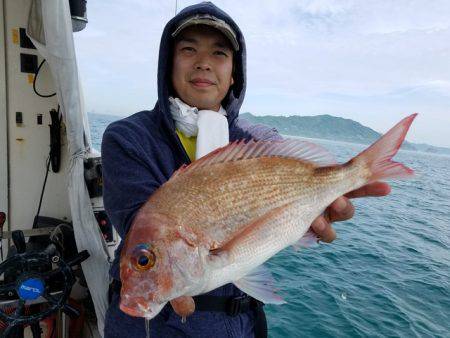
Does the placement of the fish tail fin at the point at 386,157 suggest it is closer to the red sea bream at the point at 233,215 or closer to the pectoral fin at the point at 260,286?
the red sea bream at the point at 233,215

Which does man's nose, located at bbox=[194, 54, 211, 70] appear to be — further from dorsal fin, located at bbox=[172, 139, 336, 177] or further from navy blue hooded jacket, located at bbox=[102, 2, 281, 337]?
dorsal fin, located at bbox=[172, 139, 336, 177]

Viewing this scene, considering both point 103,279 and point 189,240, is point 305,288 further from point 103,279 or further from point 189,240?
point 189,240

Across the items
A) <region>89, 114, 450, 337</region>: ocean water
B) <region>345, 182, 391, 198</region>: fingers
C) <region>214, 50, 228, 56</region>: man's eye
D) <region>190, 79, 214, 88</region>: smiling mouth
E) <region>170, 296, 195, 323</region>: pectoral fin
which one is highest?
<region>214, 50, 228, 56</region>: man's eye

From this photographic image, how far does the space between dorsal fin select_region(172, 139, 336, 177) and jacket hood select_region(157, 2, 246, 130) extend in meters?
0.66

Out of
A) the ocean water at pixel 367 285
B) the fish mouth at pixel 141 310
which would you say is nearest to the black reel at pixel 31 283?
the fish mouth at pixel 141 310

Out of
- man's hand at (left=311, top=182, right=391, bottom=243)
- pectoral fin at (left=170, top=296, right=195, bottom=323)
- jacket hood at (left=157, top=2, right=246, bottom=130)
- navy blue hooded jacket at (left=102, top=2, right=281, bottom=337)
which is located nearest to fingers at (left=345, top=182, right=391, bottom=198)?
man's hand at (left=311, top=182, right=391, bottom=243)

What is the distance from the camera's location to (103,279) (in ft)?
11.2

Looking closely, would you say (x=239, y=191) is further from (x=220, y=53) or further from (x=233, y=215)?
(x=220, y=53)

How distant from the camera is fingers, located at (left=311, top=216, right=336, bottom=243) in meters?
1.94

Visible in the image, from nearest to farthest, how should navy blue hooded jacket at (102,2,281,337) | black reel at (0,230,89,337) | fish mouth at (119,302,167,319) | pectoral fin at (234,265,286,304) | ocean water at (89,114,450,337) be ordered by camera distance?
1. fish mouth at (119,302,167,319)
2. pectoral fin at (234,265,286,304)
3. navy blue hooded jacket at (102,2,281,337)
4. black reel at (0,230,89,337)
5. ocean water at (89,114,450,337)

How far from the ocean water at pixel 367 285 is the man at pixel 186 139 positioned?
4769mm

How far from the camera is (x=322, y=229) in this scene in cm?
194

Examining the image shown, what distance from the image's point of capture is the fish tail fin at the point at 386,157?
6.10 feet

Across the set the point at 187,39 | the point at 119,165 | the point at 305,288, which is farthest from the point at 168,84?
the point at 305,288
